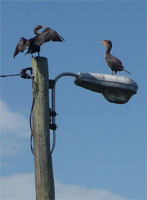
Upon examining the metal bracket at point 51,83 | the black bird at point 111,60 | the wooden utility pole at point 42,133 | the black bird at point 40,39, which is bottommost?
the wooden utility pole at point 42,133

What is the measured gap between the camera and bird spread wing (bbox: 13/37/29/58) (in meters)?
5.76

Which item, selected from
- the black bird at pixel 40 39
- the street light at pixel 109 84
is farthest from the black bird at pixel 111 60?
the street light at pixel 109 84

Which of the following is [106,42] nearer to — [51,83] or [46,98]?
[51,83]

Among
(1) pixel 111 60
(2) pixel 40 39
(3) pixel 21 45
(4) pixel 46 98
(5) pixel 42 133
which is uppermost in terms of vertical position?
(1) pixel 111 60

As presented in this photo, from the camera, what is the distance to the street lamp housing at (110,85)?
5223mm

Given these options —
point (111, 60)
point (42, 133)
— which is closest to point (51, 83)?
point (42, 133)

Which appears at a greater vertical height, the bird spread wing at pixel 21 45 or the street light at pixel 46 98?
the bird spread wing at pixel 21 45

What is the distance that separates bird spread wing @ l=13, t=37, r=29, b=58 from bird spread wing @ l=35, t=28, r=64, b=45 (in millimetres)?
252

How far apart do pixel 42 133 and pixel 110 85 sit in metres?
0.95

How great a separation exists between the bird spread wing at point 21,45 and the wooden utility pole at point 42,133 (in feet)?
2.47

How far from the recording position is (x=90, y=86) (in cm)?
529

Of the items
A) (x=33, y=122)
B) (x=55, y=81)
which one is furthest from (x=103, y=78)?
(x=33, y=122)

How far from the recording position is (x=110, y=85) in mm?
5273

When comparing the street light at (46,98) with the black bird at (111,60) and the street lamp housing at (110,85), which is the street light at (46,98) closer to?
the street lamp housing at (110,85)
